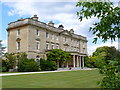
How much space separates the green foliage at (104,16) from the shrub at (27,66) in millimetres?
28343

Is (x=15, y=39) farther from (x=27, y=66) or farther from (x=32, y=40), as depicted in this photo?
(x=27, y=66)

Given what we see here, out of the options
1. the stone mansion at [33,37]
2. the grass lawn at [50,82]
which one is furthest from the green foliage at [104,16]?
the stone mansion at [33,37]

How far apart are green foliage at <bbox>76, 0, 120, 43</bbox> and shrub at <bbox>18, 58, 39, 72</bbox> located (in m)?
28.3

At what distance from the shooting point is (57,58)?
124 ft

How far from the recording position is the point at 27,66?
30438 millimetres

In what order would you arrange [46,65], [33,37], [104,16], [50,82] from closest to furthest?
[104,16], [50,82], [46,65], [33,37]

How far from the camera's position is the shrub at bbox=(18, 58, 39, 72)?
30.6 meters

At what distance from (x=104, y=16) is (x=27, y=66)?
28514 mm

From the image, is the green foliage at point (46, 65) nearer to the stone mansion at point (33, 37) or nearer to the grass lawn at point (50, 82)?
the stone mansion at point (33, 37)

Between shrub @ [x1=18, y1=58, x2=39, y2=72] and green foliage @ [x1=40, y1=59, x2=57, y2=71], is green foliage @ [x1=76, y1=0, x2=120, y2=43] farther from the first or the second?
green foliage @ [x1=40, y1=59, x2=57, y2=71]

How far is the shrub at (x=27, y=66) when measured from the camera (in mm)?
30559

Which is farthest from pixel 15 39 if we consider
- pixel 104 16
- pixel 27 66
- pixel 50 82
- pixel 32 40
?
pixel 104 16

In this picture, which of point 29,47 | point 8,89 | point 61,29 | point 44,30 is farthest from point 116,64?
point 61,29

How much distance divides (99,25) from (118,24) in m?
0.35
